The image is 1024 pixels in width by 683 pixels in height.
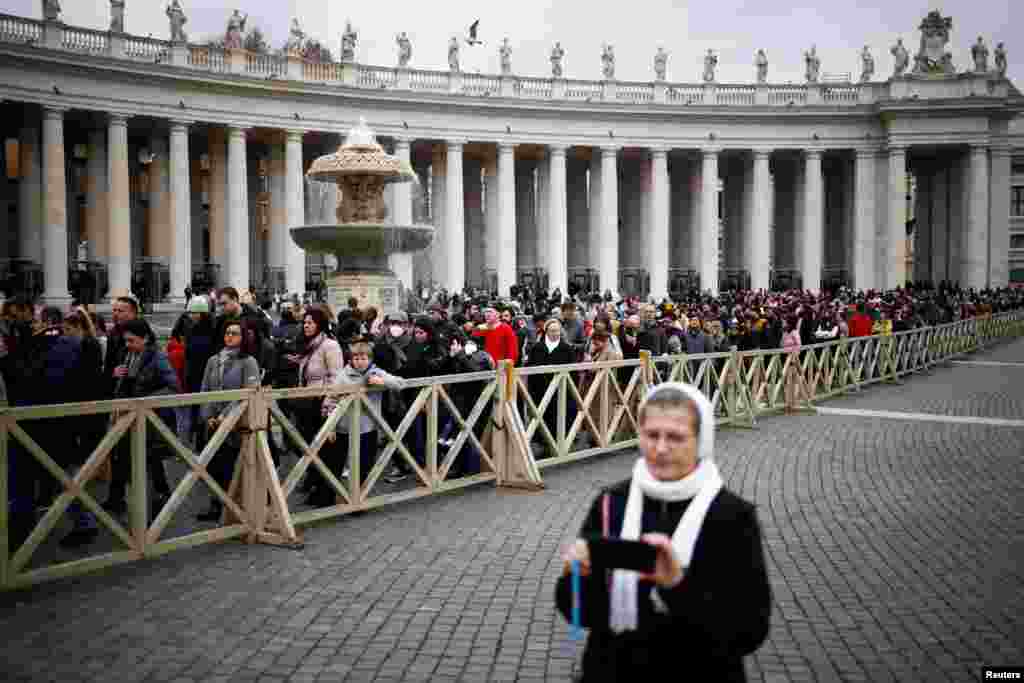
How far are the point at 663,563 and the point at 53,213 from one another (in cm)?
4271

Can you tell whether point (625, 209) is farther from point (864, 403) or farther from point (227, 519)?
point (227, 519)

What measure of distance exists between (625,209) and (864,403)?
45.3 m

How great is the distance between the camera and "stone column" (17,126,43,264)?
42.0 metres

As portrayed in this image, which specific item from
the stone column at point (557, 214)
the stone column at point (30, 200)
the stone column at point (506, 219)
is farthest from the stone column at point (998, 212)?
the stone column at point (30, 200)

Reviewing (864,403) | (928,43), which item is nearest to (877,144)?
(928,43)

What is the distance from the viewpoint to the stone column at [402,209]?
5031 cm

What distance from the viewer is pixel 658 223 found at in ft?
182

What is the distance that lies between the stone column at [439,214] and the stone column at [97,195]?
1683 cm

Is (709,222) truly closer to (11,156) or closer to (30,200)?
(30,200)

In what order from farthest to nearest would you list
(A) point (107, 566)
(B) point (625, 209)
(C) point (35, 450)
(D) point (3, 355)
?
1. (B) point (625, 209)
2. (D) point (3, 355)
3. (A) point (107, 566)
4. (C) point (35, 450)

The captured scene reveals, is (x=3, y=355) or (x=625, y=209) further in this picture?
(x=625, y=209)

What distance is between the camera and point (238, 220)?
152 feet

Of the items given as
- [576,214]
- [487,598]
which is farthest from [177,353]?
[576,214]

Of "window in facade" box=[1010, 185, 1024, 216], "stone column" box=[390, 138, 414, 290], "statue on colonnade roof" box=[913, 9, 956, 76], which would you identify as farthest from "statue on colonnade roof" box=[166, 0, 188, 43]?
"window in facade" box=[1010, 185, 1024, 216]
